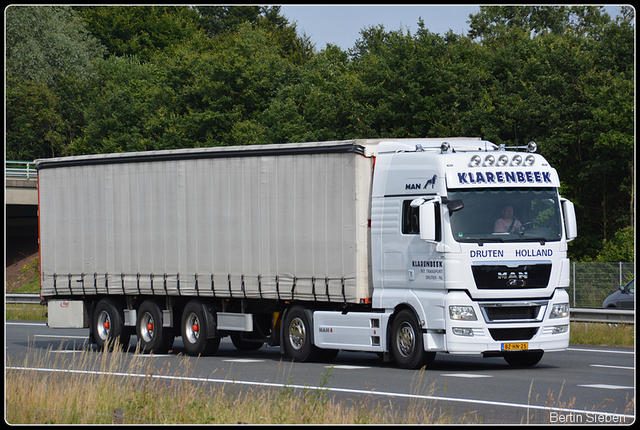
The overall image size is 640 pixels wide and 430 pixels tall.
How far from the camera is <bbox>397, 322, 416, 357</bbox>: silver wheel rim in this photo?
15.1m

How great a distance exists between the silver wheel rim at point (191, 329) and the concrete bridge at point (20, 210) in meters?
38.2

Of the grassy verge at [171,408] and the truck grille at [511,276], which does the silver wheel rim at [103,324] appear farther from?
the grassy verge at [171,408]

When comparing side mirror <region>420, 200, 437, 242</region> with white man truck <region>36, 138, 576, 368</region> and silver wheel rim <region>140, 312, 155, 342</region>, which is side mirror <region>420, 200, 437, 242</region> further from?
silver wheel rim <region>140, 312, 155, 342</region>

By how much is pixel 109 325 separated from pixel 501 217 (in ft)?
29.4

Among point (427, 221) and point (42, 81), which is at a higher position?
point (42, 81)

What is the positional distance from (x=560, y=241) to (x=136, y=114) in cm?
4694

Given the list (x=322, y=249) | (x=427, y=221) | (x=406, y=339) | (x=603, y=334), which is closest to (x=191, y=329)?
(x=322, y=249)

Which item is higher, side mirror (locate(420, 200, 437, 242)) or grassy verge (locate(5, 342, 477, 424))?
side mirror (locate(420, 200, 437, 242))

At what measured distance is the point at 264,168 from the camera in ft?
57.0

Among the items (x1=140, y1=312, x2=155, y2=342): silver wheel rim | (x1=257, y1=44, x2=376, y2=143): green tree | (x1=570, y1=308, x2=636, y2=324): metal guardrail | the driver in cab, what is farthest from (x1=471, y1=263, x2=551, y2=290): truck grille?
(x1=257, y1=44, x2=376, y2=143): green tree

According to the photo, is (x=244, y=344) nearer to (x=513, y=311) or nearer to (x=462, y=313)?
(x=462, y=313)

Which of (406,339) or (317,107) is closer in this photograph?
(406,339)

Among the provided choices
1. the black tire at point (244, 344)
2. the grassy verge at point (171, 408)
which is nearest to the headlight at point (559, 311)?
the grassy verge at point (171, 408)

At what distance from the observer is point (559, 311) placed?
15.4m
